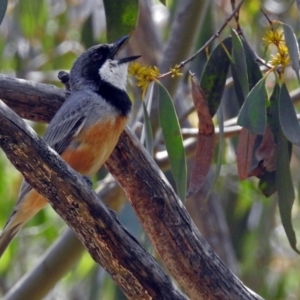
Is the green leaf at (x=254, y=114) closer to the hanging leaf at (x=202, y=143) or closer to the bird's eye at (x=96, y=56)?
the hanging leaf at (x=202, y=143)

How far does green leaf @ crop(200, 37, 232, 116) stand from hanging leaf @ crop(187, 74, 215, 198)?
12cm

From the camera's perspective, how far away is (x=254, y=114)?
313cm

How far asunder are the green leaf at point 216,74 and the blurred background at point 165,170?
1.39 meters

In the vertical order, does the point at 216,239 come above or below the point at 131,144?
below

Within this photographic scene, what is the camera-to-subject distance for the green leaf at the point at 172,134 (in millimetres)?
3516

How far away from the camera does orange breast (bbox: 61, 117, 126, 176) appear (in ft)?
12.3

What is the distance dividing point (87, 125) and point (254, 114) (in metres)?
1.06

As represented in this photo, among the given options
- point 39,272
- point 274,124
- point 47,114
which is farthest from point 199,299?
point 39,272

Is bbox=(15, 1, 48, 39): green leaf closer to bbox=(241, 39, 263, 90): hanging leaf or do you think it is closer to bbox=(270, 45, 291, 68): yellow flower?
bbox=(241, 39, 263, 90): hanging leaf

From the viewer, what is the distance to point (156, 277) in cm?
310

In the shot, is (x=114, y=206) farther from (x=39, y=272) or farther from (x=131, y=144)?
(x=131, y=144)

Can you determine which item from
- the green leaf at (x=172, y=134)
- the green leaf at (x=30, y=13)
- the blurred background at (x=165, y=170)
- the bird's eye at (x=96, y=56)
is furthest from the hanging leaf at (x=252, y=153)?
the green leaf at (x=30, y=13)

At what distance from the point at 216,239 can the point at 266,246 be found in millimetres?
649

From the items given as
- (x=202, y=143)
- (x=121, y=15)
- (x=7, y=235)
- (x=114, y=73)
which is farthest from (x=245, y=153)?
(x=7, y=235)
